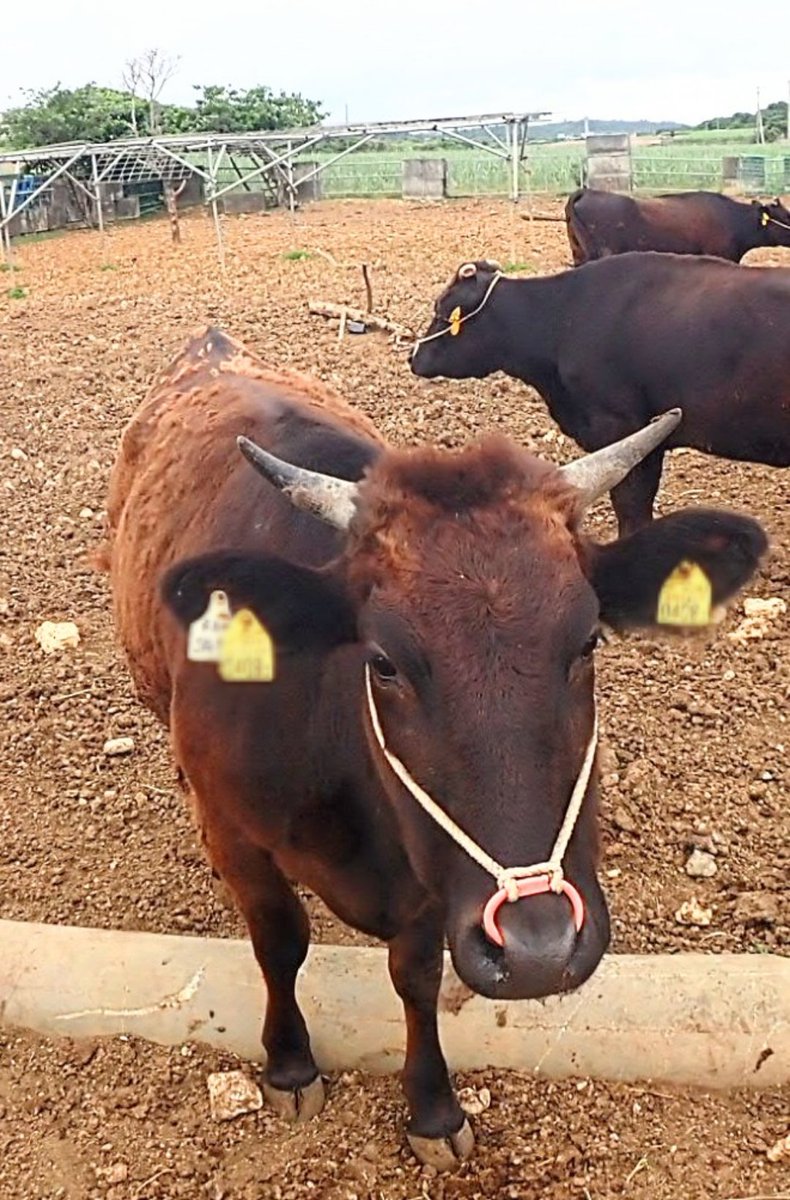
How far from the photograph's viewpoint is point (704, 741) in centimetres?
502

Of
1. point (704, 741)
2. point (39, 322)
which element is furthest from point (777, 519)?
point (39, 322)

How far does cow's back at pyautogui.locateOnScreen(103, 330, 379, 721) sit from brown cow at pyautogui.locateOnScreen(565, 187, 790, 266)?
1026 cm

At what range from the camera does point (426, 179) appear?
33938 mm

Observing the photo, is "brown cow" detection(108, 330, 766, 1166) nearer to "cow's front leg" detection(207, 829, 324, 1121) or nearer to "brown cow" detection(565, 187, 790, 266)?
"cow's front leg" detection(207, 829, 324, 1121)

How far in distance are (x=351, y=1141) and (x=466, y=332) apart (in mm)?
6217

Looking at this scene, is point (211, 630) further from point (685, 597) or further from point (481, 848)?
point (685, 597)

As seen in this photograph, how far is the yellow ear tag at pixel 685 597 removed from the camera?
2654mm

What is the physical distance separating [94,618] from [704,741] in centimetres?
318

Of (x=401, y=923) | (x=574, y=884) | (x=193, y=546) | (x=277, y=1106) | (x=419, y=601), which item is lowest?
(x=277, y=1106)

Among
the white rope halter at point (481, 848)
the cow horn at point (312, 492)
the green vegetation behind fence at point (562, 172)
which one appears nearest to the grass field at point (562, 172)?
the green vegetation behind fence at point (562, 172)

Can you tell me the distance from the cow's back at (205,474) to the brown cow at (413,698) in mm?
17

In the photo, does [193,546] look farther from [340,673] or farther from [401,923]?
[401,923]

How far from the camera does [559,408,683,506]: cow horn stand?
2686 mm

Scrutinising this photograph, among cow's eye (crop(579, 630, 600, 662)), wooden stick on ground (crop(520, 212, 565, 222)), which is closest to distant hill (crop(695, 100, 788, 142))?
wooden stick on ground (crop(520, 212, 565, 222))
